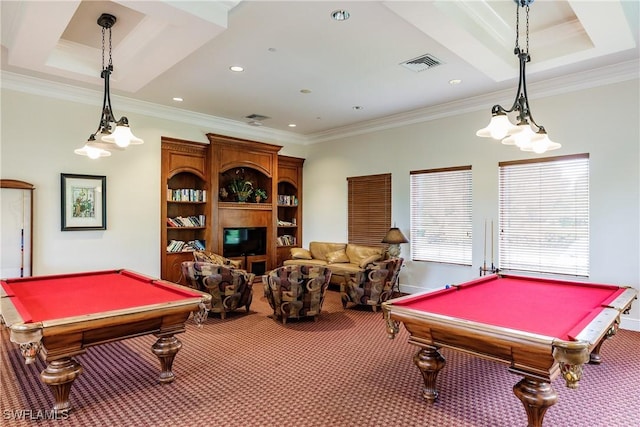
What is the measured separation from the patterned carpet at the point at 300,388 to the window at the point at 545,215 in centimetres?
121

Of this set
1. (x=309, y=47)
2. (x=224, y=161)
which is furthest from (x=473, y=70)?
(x=224, y=161)

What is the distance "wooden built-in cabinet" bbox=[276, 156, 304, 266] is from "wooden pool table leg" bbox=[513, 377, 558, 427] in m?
6.44

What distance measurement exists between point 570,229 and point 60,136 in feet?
23.9

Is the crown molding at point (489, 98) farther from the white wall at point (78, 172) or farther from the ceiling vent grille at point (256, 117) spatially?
the white wall at point (78, 172)

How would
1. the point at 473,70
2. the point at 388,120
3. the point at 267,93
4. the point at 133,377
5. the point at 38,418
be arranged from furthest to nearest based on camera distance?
the point at 388,120 < the point at 267,93 < the point at 473,70 < the point at 133,377 < the point at 38,418

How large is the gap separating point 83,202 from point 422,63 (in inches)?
204

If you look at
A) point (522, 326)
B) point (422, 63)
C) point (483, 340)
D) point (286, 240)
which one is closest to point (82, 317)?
point (483, 340)

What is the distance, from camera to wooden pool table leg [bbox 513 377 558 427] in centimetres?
211

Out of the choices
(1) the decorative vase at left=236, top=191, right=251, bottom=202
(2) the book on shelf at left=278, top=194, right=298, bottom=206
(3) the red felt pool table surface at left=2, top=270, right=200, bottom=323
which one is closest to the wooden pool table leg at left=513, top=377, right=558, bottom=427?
(3) the red felt pool table surface at left=2, top=270, right=200, bottom=323

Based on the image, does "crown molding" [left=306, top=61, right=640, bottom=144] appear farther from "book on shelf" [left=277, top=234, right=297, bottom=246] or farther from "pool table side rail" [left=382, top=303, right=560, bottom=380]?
"pool table side rail" [left=382, top=303, right=560, bottom=380]

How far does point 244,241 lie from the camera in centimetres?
776

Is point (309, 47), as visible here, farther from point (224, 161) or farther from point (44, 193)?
point (44, 193)

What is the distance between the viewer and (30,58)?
4.07 metres

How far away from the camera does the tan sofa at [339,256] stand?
6.55m
